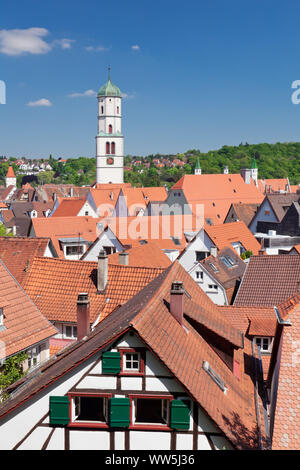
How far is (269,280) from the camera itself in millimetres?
25859

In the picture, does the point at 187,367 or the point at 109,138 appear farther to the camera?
the point at 109,138

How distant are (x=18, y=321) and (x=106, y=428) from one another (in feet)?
26.3

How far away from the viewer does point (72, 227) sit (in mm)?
43469

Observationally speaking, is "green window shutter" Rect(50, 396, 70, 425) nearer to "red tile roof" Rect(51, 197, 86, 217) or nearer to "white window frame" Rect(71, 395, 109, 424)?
"white window frame" Rect(71, 395, 109, 424)

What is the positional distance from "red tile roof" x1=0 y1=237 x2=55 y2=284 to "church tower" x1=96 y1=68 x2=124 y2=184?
77090 mm

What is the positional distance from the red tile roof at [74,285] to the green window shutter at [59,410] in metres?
9.38

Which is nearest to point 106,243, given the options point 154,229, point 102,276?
point 154,229

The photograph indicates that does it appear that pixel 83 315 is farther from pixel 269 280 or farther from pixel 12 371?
pixel 269 280

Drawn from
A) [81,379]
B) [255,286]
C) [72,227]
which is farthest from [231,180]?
[81,379]

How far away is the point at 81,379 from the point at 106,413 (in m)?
0.93

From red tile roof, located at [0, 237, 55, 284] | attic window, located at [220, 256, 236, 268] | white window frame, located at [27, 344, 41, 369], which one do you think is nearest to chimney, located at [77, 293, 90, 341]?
white window frame, located at [27, 344, 41, 369]

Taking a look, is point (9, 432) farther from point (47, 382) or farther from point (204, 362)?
point (204, 362)

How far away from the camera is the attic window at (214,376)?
1298cm

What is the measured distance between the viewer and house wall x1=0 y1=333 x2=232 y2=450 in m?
11.4
